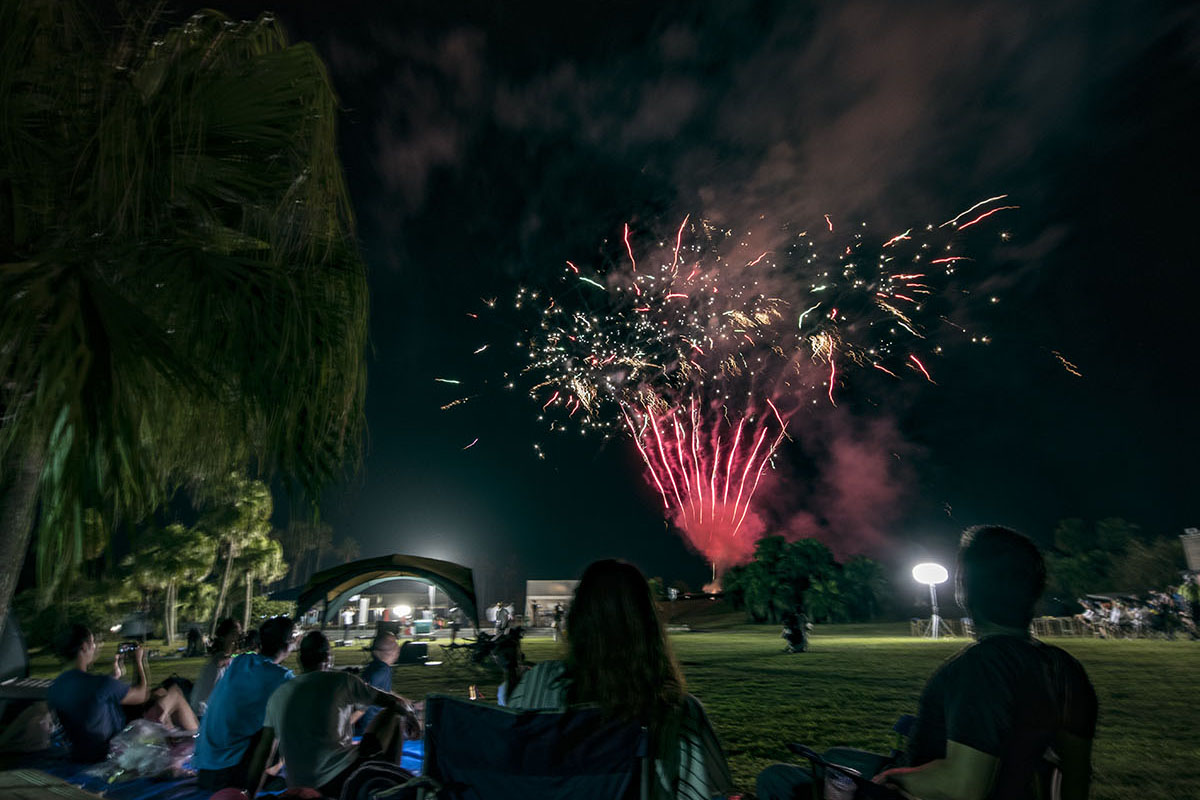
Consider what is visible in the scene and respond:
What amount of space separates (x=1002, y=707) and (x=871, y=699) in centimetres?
963

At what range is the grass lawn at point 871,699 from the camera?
6039 millimetres

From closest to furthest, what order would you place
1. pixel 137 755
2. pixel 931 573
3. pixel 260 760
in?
1. pixel 260 760
2. pixel 137 755
3. pixel 931 573

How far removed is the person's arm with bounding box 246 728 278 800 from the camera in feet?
12.9

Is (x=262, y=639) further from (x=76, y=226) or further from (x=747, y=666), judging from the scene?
(x=747, y=666)

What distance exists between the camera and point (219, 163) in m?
3.81

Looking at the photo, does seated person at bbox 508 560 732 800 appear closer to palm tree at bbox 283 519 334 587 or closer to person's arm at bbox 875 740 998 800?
person's arm at bbox 875 740 998 800

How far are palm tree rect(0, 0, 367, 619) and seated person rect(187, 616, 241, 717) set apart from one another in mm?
2418

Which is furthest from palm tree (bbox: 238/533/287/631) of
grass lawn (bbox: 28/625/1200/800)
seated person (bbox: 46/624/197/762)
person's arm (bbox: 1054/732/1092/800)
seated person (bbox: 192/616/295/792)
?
person's arm (bbox: 1054/732/1092/800)

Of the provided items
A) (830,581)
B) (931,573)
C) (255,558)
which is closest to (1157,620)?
(931,573)

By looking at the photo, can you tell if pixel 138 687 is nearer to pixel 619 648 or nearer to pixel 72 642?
pixel 72 642

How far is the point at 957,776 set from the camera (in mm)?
1985

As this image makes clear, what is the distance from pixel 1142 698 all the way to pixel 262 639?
42.0 feet

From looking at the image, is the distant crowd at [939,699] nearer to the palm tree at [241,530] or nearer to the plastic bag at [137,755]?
the plastic bag at [137,755]

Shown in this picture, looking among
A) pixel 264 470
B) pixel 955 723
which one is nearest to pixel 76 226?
pixel 264 470
